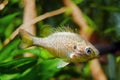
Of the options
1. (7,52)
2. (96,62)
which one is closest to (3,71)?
(7,52)

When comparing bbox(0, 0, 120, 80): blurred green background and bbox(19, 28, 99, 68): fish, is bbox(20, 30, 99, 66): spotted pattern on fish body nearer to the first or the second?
bbox(19, 28, 99, 68): fish

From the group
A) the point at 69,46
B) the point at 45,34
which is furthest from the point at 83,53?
the point at 45,34

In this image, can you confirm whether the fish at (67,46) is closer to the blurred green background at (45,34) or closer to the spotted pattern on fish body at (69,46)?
the spotted pattern on fish body at (69,46)

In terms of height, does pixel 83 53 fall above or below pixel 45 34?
below

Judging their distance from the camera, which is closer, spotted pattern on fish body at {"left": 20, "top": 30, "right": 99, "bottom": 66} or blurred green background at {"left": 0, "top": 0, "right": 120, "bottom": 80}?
spotted pattern on fish body at {"left": 20, "top": 30, "right": 99, "bottom": 66}

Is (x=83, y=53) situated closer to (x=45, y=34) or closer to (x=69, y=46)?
(x=69, y=46)

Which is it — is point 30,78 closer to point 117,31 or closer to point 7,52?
point 7,52

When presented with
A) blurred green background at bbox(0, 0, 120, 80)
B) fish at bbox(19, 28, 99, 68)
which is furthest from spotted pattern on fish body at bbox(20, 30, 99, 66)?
blurred green background at bbox(0, 0, 120, 80)
